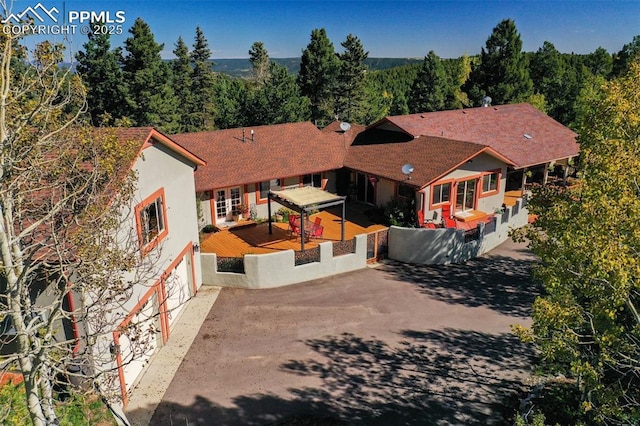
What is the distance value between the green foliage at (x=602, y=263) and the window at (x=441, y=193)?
1367 cm

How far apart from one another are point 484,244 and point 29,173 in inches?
815

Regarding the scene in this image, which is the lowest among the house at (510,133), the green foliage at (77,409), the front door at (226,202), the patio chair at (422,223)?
the green foliage at (77,409)

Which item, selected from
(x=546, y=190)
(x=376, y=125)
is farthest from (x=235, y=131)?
(x=546, y=190)

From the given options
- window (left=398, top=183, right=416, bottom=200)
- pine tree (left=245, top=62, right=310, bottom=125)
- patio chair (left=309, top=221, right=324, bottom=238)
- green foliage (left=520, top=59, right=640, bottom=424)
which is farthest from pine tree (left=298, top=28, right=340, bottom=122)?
green foliage (left=520, top=59, right=640, bottom=424)

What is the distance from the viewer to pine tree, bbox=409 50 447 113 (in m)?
47.8

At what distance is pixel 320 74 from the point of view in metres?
47.7

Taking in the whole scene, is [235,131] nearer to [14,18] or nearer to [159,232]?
[159,232]

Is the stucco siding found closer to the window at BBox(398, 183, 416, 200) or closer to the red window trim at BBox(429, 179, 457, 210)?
the window at BBox(398, 183, 416, 200)

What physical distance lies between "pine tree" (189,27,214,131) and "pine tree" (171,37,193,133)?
2.41 m

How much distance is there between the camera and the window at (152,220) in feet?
46.1

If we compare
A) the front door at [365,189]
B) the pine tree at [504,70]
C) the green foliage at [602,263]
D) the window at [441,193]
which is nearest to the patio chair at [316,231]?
the front door at [365,189]

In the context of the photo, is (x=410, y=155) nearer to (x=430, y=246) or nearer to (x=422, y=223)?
(x=422, y=223)

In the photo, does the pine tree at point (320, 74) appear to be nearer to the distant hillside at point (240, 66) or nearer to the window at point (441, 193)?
the distant hillside at point (240, 66)

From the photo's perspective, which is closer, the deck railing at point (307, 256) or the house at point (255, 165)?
the deck railing at point (307, 256)
